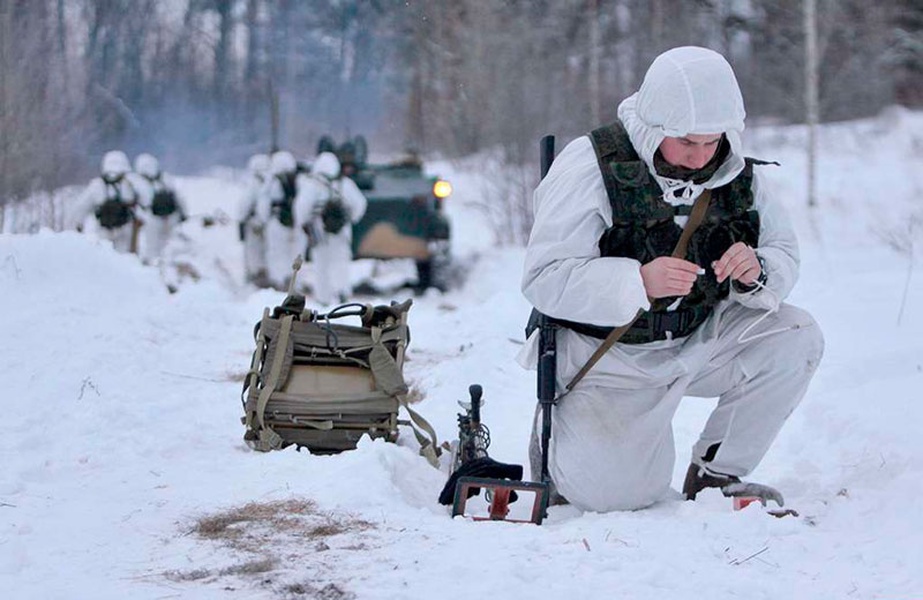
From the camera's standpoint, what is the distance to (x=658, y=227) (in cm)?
364

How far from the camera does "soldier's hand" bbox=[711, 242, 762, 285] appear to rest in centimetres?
353

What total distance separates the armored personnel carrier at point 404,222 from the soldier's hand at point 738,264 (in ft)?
31.8

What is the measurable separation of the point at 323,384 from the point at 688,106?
1866mm

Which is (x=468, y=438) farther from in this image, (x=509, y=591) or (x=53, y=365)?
(x=53, y=365)

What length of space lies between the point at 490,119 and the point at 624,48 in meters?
6.18

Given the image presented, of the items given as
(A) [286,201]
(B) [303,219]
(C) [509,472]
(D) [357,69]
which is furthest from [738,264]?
(D) [357,69]

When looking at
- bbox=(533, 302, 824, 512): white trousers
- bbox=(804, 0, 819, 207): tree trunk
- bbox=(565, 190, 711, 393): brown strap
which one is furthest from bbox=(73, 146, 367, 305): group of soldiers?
bbox=(804, 0, 819, 207): tree trunk

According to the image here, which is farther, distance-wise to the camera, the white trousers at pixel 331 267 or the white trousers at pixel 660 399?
the white trousers at pixel 331 267

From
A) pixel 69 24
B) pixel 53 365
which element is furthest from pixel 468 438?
pixel 69 24

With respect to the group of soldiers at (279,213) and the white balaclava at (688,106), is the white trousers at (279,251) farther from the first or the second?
the white balaclava at (688,106)

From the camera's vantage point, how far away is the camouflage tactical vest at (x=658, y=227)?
3.58m

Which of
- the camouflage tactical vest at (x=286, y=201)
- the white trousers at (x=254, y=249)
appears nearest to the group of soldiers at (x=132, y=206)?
the white trousers at (x=254, y=249)

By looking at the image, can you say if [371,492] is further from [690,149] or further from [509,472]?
[690,149]

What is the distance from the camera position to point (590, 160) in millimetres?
3635
